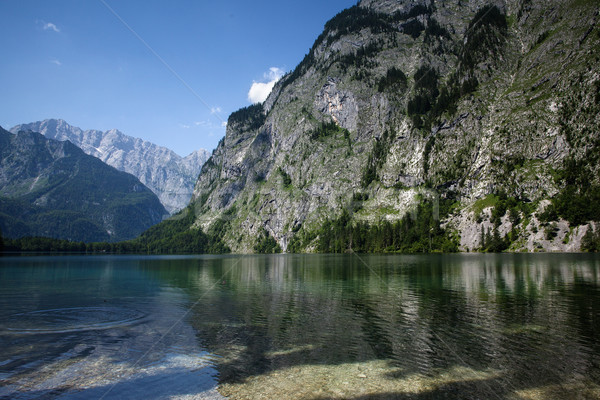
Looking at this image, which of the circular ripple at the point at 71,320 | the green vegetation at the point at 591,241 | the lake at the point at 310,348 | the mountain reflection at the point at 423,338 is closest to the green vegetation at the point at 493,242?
the green vegetation at the point at 591,241

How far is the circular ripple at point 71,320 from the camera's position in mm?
25422

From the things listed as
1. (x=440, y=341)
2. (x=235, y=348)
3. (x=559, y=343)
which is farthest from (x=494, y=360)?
(x=235, y=348)

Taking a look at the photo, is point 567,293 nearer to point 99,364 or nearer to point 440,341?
point 440,341

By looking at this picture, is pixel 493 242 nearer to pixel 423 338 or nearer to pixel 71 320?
pixel 423 338

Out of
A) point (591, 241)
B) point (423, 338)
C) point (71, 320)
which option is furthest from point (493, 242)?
point (71, 320)

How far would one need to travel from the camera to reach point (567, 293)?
37031 mm

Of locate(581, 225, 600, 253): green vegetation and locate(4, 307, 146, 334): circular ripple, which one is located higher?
locate(581, 225, 600, 253): green vegetation

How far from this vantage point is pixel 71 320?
28234 millimetres

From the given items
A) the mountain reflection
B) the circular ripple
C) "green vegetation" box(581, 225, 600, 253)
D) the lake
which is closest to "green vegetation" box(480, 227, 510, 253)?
"green vegetation" box(581, 225, 600, 253)

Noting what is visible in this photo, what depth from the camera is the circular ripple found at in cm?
2542

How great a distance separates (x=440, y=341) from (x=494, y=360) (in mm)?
3784

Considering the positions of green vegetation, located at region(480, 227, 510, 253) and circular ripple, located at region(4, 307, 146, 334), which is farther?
green vegetation, located at region(480, 227, 510, 253)

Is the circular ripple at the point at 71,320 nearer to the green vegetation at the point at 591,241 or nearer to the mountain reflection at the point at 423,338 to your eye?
the mountain reflection at the point at 423,338

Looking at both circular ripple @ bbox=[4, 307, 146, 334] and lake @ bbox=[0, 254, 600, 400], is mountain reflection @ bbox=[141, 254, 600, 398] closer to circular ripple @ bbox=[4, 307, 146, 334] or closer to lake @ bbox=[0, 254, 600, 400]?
lake @ bbox=[0, 254, 600, 400]
